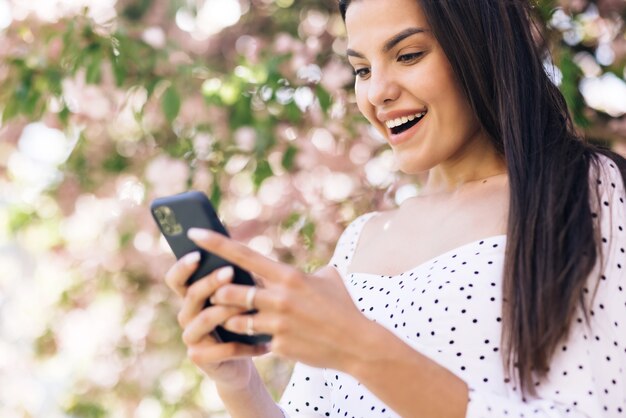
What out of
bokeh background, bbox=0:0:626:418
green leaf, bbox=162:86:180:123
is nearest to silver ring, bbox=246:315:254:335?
bokeh background, bbox=0:0:626:418

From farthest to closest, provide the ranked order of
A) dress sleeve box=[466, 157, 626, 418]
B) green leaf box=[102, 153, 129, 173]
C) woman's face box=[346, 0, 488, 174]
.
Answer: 1. green leaf box=[102, 153, 129, 173]
2. woman's face box=[346, 0, 488, 174]
3. dress sleeve box=[466, 157, 626, 418]

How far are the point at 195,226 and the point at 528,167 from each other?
1.69 ft

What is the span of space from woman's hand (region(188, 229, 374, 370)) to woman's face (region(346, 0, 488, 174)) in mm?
528

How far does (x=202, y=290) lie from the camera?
0.97 m

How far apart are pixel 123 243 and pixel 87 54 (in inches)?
35.6

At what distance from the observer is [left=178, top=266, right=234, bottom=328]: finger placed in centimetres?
95

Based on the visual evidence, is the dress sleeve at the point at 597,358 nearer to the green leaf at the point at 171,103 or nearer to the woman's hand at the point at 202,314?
the woman's hand at the point at 202,314

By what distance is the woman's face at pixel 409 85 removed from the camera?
137 cm

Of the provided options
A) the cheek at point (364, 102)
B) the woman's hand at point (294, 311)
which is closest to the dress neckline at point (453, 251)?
the cheek at point (364, 102)

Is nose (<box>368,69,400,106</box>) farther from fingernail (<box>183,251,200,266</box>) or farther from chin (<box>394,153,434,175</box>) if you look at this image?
fingernail (<box>183,251,200,266</box>)

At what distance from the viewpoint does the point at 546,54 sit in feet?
5.42

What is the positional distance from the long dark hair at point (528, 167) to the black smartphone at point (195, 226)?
1.15ft

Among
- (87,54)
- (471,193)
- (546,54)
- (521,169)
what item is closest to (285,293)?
(521,169)

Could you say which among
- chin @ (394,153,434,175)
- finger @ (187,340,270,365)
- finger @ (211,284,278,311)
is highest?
finger @ (211,284,278,311)
